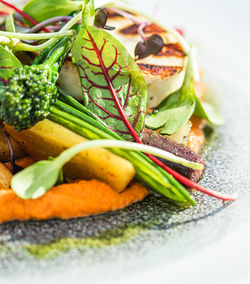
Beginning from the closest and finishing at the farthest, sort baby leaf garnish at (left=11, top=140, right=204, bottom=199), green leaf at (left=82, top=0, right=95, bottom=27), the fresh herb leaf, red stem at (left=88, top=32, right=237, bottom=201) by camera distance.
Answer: baby leaf garnish at (left=11, top=140, right=204, bottom=199), red stem at (left=88, top=32, right=237, bottom=201), green leaf at (left=82, top=0, right=95, bottom=27), the fresh herb leaf

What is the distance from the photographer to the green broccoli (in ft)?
6.34

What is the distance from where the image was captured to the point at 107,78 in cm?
233

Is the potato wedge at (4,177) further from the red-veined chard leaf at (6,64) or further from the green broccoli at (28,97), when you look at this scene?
the red-veined chard leaf at (6,64)

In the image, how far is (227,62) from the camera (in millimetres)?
4043

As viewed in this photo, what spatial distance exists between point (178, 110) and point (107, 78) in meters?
0.55

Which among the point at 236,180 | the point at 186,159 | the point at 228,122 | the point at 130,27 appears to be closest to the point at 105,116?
the point at 186,159

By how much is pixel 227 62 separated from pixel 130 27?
1316 mm

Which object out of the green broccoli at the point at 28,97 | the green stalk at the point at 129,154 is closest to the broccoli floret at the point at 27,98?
the green broccoli at the point at 28,97

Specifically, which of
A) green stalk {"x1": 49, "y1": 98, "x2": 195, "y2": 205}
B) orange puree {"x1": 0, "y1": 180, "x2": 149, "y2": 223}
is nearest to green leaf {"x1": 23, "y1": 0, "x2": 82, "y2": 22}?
green stalk {"x1": 49, "y1": 98, "x2": 195, "y2": 205}

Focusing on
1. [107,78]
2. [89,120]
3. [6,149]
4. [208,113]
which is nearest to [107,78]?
[107,78]

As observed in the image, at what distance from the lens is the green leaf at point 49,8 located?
2.76 m

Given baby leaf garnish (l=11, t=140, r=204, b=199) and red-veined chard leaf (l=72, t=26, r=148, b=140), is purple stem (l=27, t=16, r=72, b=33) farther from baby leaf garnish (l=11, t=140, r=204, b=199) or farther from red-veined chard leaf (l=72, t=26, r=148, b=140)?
baby leaf garnish (l=11, t=140, r=204, b=199)

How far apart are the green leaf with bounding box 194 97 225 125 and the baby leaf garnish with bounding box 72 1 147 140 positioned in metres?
0.65

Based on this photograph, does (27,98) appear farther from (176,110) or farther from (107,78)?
(176,110)
